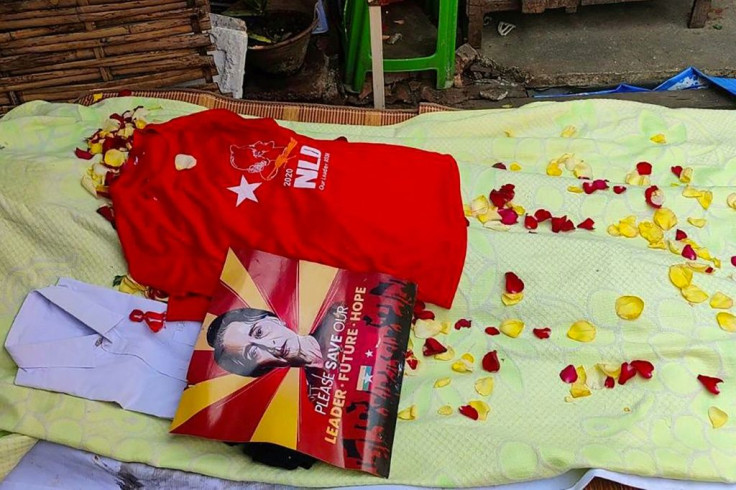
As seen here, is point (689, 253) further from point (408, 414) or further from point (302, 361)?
point (302, 361)

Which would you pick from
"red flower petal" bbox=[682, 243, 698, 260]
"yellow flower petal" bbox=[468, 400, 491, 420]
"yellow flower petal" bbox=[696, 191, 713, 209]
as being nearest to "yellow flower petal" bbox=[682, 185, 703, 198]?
"yellow flower petal" bbox=[696, 191, 713, 209]

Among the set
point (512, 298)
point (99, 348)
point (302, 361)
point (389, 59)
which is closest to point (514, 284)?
point (512, 298)

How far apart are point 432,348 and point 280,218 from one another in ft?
1.42

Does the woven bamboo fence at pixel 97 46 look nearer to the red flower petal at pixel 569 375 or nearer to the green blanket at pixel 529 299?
the green blanket at pixel 529 299

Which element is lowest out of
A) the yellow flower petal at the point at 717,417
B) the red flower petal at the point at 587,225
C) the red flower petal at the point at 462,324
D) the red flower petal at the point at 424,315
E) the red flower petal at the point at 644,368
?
the yellow flower petal at the point at 717,417

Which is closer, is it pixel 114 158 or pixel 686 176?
pixel 114 158

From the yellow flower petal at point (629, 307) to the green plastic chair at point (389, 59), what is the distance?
1326mm

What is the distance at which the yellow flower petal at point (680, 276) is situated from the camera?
149cm

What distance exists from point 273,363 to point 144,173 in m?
0.54

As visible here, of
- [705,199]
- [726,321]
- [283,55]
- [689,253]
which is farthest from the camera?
[283,55]

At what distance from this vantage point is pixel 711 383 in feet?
4.51

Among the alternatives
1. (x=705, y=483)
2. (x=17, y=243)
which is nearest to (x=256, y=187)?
(x=17, y=243)

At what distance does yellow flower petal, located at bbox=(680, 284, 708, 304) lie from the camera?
147cm

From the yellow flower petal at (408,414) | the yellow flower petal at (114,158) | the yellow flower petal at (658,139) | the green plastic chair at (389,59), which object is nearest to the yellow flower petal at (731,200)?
the yellow flower petal at (658,139)
